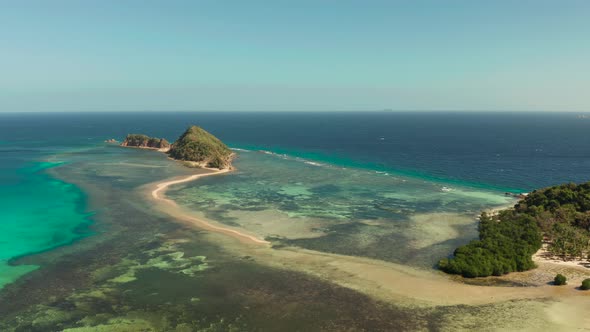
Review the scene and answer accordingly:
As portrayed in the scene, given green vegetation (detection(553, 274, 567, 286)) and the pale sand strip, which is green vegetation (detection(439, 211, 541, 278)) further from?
the pale sand strip

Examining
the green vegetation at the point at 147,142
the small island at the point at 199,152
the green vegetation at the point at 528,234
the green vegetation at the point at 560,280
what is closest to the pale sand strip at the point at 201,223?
the small island at the point at 199,152

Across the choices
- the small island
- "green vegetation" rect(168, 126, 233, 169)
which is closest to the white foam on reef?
the small island

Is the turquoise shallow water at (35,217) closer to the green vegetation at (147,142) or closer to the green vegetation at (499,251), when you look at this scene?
the green vegetation at (499,251)

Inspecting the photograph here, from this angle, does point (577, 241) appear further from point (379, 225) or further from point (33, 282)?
point (33, 282)

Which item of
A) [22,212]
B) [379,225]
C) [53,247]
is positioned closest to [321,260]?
[379,225]

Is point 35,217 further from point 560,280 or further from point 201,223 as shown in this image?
point 560,280

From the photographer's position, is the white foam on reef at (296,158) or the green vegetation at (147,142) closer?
the white foam on reef at (296,158)

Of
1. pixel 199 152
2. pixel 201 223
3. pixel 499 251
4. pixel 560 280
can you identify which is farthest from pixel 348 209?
pixel 199 152
